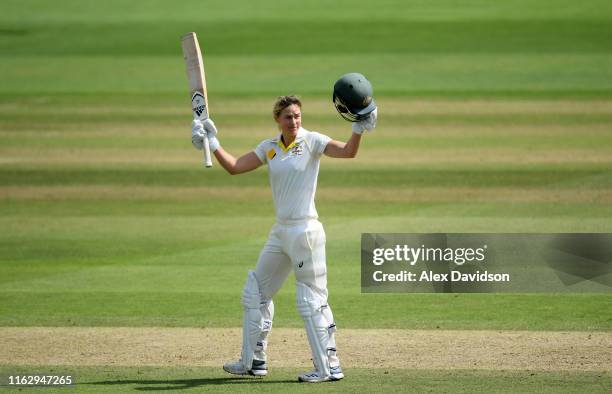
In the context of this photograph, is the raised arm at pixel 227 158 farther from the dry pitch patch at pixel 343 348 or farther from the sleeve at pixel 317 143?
the dry pitch patch at pixel 343 348

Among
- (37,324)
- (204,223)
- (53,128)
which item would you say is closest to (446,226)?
(204,223)

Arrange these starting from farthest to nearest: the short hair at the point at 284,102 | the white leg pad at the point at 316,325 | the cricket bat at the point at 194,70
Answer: the cricket bat at the point at 194,70
the short hair at the point at 284,102
the white leg pad at the point at 316,325

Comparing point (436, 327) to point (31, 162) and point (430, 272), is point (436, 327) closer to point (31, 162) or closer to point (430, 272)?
point (430, 272)

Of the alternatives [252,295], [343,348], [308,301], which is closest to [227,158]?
[252,295]

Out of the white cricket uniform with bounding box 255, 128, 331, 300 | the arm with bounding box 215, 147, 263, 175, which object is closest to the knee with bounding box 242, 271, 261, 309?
the white cricket uniform with bounding box 255, 128, 331, 300

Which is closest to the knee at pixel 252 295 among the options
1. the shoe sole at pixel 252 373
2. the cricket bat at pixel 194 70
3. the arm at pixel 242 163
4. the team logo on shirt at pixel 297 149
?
the shoe sole at pixel 252 373

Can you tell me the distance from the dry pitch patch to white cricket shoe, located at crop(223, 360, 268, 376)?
0.36m

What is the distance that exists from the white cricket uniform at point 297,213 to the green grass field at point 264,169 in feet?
2.59

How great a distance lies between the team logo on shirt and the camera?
26.1ft

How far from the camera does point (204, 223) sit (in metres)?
14.4

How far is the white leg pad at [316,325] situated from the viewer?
778 cm

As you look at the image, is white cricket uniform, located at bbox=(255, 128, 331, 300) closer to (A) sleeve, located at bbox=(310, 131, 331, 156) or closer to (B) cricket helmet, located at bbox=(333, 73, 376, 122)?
(A) sleeve, located at bbox=(310, 131, 331, 156)

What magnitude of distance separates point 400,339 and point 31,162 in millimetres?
9926

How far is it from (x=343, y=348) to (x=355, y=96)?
2.18m
